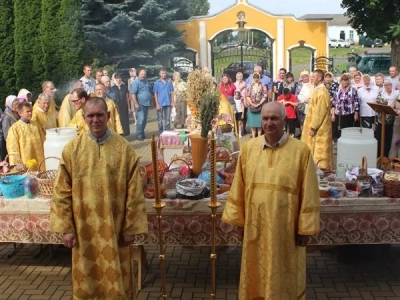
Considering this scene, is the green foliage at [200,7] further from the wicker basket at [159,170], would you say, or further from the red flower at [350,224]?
the red flower at [350,224]

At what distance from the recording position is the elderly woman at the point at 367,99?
10375 millimetres

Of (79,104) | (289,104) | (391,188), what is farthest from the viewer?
(289,104)

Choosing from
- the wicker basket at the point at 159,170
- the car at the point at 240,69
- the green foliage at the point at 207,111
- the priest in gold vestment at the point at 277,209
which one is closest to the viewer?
the priest in gold vestment at the point at 277,209

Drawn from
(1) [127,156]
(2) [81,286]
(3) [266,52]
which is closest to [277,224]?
(1) [127,156]

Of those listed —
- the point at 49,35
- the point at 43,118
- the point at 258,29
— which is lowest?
the point at 43,118

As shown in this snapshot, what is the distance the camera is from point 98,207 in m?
3.92

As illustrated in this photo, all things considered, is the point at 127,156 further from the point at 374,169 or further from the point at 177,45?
the point at 177,45

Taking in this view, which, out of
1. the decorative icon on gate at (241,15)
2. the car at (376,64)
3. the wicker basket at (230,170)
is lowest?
the wicker basket at (230,170)

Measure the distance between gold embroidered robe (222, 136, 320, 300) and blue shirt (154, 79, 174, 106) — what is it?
922 centimetres

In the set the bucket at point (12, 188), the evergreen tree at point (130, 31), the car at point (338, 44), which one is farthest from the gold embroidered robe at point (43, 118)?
the car at point (338, 44)

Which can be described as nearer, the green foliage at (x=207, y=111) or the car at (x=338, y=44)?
the green foliage at (x=207, y=111)

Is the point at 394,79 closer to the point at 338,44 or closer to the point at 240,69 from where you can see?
the point at 240,69

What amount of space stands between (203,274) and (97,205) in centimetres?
197

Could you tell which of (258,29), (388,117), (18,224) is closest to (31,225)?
(18,224)
